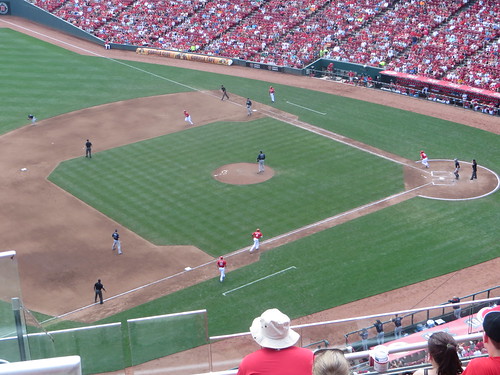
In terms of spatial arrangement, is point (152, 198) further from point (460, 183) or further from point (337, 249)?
point (460, 183)

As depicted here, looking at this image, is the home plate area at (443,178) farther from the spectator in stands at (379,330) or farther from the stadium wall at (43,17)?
the stadium wall at (43,17)

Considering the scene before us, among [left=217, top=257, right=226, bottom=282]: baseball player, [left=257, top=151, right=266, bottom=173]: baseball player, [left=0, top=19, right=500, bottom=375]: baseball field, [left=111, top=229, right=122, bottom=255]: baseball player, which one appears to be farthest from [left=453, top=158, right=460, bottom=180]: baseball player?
[left=111, top=229, right=122, bottom=255]: baseball player

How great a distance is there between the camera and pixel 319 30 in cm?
5603

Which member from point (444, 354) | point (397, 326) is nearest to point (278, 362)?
point (444, 354)

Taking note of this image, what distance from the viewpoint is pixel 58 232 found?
29.2 metres

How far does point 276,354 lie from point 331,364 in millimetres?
1141

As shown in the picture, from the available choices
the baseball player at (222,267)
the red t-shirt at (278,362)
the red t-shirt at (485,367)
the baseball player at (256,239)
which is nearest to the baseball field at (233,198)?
the baseball player at (222,267)

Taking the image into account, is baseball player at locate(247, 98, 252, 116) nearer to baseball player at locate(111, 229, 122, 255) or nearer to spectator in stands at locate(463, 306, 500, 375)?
baseball player at locate(111, 229, 122, 255)

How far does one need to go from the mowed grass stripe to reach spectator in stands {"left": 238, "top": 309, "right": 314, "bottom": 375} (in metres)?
21.8

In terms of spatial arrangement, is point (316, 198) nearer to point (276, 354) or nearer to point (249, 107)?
point (249, 107)

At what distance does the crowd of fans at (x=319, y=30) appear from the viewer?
158 feet

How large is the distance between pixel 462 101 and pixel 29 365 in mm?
42860

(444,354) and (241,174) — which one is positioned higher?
(241,174)

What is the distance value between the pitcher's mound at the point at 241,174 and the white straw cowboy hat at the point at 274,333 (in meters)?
27.9
